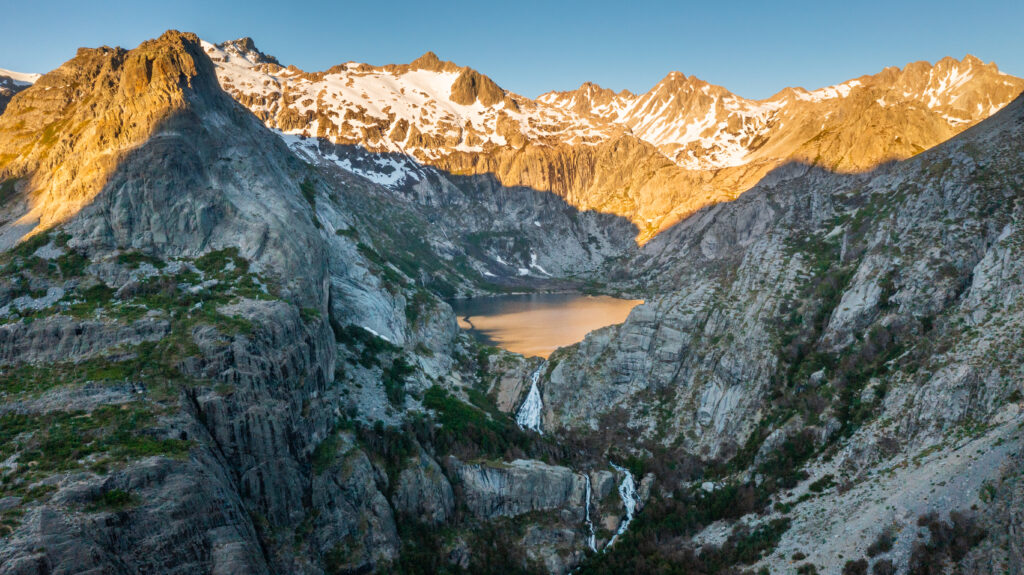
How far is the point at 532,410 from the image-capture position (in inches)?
3223

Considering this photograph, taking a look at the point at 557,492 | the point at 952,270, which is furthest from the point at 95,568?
the point at 952,270

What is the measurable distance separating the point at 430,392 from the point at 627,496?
2863 cm

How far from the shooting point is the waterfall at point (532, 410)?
3108 inches

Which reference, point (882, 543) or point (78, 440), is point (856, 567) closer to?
point (882, 543)

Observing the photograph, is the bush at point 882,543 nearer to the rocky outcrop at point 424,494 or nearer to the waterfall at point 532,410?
the rocky outcrop at point 424,494

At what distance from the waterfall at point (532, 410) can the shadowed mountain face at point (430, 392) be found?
119cm

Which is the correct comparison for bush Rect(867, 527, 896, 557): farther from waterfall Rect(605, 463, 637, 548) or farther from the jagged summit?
the jagged summit

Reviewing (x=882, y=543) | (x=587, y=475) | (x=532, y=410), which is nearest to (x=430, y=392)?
(x=532, y=410)

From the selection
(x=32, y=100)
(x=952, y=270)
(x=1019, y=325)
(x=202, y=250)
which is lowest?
(x=1019, y=325)

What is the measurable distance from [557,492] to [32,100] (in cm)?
8879

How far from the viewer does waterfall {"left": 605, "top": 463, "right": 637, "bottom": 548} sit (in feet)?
190

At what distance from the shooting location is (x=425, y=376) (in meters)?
78.9

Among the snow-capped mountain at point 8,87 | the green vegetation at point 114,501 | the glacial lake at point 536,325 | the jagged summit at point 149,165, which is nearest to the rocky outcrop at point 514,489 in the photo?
the jagged summit at point 149,165

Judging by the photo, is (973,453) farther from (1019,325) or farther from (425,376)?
(425,376)
